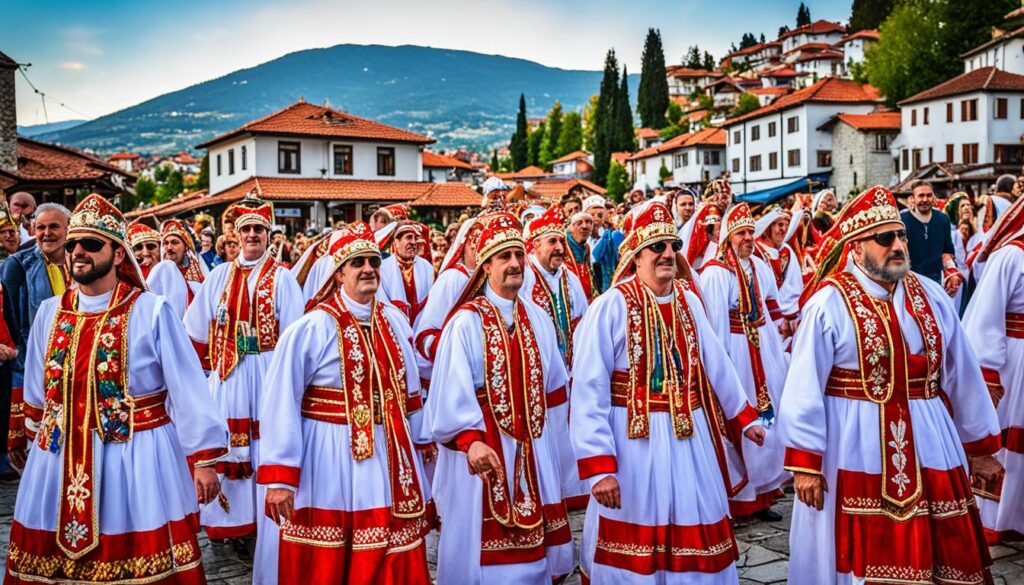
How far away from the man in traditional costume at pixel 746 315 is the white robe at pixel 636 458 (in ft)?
7.82

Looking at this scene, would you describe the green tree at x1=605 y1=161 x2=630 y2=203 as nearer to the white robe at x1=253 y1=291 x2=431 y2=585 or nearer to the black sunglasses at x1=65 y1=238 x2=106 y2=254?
the white robe at x1=253 y1=291 x2=431 y2=585

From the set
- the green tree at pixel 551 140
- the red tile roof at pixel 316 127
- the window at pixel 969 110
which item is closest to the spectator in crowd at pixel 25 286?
the red tile roof at pixel 316 127

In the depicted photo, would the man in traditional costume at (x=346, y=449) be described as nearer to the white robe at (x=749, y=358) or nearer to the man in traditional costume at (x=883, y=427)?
the man in traditional costume at (x=883, y=427)

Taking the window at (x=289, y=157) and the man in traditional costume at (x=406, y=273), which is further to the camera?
the window at (x=289, y=157)

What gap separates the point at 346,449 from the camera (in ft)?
15.7

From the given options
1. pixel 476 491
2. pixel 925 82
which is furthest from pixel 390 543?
pixel 925 82

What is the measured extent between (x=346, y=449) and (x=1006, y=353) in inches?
163

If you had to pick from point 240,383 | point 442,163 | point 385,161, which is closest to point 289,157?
point 385,161

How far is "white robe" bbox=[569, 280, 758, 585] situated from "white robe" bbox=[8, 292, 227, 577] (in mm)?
1832

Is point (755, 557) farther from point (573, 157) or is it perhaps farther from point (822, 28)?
point (822, 28)

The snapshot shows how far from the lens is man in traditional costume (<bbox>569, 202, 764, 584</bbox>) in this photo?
4.79m

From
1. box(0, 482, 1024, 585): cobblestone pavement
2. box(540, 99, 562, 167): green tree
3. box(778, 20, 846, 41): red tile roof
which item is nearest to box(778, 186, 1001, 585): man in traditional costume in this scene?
box(0, 482, 1024, 585): cobblestone pavement

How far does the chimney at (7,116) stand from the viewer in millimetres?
41353

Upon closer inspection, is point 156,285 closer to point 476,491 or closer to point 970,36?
point 476,491
